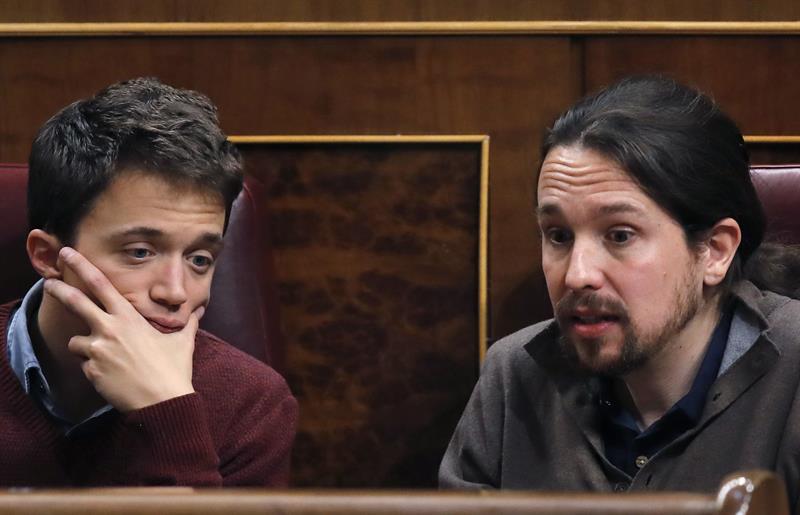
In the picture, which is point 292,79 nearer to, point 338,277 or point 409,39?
point 409,39

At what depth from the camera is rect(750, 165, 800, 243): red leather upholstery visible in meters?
1.50

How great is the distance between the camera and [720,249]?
1.33 m

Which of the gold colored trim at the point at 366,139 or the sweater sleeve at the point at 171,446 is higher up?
the gold colored trim at the point at 366,139

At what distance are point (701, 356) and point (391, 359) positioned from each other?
0.56 m

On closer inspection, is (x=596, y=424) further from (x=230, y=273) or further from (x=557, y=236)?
(x=230, y=273)

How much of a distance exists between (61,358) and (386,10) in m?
0.71

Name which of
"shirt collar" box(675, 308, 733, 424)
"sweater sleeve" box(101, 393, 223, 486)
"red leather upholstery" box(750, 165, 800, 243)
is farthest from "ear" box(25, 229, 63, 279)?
"red leather upholstery" box(750, 165, 800, 243)

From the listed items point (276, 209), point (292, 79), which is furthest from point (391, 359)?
point (292, 79)

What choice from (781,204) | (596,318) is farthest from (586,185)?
(781,204)

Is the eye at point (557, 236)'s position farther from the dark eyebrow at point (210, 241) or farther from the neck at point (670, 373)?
the dark eyebrow at point (210, 241)

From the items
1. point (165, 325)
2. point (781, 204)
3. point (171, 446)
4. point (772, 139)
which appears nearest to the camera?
point (171, 446)

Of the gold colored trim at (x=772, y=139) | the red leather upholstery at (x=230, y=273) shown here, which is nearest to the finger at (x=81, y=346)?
the red leather upholstery at (x=230, y=273)

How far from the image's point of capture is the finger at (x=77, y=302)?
1.32 m

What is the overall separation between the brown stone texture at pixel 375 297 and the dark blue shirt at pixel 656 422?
42 cm
